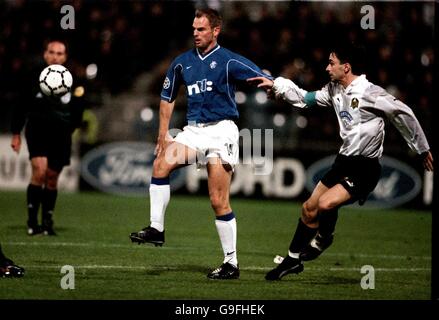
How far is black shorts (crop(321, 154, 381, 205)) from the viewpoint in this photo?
27.5 feet

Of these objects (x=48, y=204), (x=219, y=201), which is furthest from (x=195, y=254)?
(x=48, y=204)

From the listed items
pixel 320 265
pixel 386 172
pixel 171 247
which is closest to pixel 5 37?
pixel 386 172

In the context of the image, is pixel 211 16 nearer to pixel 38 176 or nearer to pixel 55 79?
pixel 55 79

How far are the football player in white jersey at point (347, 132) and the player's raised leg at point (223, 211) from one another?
374 mm

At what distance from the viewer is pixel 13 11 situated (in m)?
20.1

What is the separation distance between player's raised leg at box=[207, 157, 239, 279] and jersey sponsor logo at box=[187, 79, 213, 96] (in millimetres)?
651

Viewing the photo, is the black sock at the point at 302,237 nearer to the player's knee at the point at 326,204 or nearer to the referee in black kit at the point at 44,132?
the player's knee at the point at 326,204

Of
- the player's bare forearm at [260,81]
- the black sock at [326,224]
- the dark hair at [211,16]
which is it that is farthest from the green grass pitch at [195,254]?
the dark hair at [211,16]

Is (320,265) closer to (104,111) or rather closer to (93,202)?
(93,202)

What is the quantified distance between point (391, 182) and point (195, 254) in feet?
24.7

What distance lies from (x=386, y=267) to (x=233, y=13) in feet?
36.1

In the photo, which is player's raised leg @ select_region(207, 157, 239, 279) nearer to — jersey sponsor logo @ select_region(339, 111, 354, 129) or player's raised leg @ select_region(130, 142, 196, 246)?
player's raised leg @ select_region(130, 142, 196, 246)

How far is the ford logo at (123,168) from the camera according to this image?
57.3 feet
